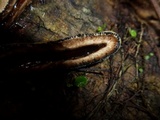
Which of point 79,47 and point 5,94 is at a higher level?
point 79,47

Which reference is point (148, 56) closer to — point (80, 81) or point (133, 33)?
point (133, 33)

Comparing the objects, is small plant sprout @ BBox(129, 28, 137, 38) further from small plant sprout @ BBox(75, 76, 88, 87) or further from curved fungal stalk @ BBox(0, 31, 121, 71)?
small plant sprout @ BBox(75, 76, 88, 87)

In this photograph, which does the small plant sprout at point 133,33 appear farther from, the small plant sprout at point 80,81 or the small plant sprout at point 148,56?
the small plant sprout at point 80,81

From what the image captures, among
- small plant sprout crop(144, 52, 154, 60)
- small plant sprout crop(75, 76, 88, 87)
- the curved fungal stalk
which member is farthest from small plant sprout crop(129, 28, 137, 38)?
small plant sprout crop(75, 76, 88, 87)

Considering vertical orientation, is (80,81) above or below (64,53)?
below

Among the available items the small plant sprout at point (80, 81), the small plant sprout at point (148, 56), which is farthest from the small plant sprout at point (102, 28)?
the small plant sprout at point (80, 81)

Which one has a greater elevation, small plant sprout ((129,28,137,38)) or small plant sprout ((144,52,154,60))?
small plant sprout ((129,28,137,38))

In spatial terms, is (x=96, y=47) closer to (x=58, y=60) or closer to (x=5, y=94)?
(x=58, y=60)

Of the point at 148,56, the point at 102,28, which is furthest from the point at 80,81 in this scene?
the point at 148,56

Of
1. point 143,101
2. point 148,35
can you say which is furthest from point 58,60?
point 148,35
